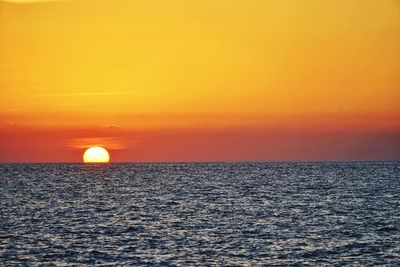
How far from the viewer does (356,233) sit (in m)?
66.7

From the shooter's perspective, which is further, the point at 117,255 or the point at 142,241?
the point at 142,241

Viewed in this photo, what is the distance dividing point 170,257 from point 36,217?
3354 centimetres

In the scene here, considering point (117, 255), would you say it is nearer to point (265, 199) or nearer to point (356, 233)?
point (356, 233)

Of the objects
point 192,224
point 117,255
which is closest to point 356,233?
point 192,224

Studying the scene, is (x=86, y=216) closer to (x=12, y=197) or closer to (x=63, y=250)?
(x=63, y=250)

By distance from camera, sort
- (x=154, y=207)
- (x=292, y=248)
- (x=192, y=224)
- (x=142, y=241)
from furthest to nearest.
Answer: (x=154, y=207)
(x=192, y=224)
(x=142, y=241)
(x=292, y=248)

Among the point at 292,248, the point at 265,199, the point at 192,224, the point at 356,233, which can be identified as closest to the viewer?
the point at 292,248

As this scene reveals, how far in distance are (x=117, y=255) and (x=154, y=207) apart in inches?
1667

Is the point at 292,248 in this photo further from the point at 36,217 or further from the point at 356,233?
the point at 36,217

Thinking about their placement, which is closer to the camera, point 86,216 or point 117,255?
point 117,255

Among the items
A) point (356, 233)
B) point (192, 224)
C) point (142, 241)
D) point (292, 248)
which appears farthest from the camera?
point (192, 224)

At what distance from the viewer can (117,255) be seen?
54.2 metres

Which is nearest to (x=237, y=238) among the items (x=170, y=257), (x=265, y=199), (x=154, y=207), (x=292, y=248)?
(x=292, y=248)

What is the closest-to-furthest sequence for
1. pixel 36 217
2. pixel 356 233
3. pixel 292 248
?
1. pixel 292 248
2. pixel 356 233
3. pixel 36 217
